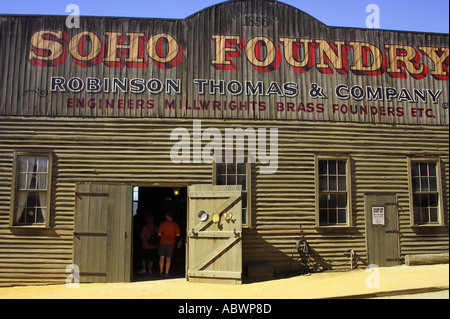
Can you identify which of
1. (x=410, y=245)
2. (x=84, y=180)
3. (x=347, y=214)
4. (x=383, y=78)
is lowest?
(x=410, y=245)

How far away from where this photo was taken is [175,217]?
16422 millimetres

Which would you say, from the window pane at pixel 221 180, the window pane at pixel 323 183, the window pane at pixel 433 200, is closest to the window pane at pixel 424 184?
the window pane at pixel 433 200

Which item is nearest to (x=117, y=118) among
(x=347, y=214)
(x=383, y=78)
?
(x=347, y=214)

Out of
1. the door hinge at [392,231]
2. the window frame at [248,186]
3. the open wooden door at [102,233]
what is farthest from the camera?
the door hinge at [392,231]

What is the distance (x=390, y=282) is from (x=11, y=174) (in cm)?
1010

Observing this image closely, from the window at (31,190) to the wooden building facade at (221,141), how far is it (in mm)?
38

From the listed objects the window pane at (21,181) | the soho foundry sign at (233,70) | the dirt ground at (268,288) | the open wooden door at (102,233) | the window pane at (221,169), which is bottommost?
the dirt ground at (268,288)

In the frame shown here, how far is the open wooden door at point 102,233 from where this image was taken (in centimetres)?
1136

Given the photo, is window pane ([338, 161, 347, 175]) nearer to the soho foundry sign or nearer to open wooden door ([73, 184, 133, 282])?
the soho foundry sign

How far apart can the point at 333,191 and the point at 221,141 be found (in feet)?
11.7

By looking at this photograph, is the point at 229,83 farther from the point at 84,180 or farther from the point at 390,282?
the point at 390,282

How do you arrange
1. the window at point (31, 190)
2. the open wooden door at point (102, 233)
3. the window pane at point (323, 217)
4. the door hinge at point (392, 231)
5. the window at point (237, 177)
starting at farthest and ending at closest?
the door hinge at point (392, 231)
the window pane at point (323, 217)
the window at point (237, 177)
the window at point (31, 190)
the open wooden door at point (102, 233)

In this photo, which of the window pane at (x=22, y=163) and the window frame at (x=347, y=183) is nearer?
the window pane at (x=22, y=163)

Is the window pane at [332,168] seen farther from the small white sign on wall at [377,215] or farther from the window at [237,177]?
the window at [237,177]
